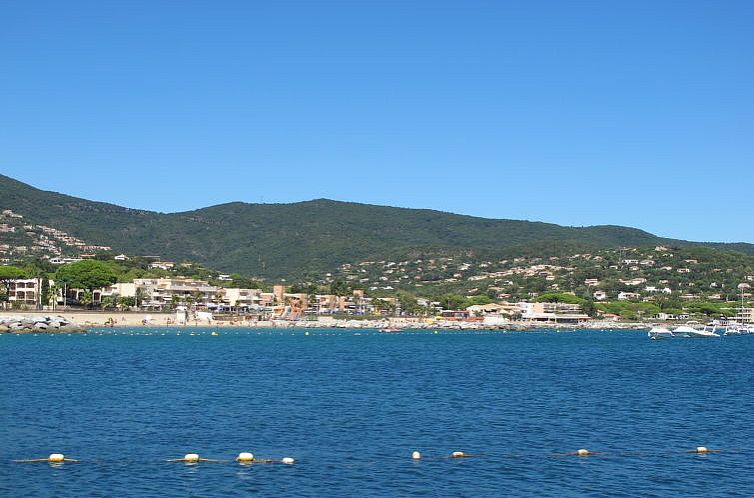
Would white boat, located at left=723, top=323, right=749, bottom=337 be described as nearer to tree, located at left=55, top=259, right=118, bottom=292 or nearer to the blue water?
the blue water

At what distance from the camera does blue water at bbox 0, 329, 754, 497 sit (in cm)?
2886

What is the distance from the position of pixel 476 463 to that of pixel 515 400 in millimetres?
18942

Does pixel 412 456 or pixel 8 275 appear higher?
pixel 8 275

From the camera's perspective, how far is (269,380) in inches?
2399

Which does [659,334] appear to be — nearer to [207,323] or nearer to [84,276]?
[207,323]

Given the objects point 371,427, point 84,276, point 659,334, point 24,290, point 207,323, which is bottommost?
point 371,427

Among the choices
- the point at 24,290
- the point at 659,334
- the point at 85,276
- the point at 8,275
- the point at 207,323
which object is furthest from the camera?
the point at 207,323

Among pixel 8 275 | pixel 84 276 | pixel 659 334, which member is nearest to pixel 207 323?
pixel 84 276

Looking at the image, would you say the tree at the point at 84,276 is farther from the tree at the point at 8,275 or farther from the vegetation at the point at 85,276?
the tree at the point at 8,275

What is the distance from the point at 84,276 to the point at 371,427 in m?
145

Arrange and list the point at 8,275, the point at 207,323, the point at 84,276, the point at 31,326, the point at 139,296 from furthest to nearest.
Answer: the point at 139,296
the point at 207,323
the point at 84,276
the point at 8,275
the point at 31,326

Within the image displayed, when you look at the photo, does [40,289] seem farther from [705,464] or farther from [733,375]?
[705,464]

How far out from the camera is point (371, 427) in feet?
130

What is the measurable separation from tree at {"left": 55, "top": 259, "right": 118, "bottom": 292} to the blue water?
101 meters
